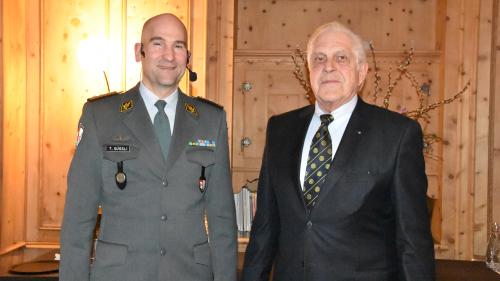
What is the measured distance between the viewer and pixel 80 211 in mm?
1972

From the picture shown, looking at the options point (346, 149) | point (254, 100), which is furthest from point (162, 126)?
point (254, 100)

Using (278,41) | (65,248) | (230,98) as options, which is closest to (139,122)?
(65,248)

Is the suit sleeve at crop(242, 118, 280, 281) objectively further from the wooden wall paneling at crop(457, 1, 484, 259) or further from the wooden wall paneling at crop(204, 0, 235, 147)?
the wooden wall paneling at crop(457, 1, 484, 259)

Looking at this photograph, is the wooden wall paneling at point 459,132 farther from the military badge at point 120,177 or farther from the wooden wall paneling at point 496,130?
the military badge at point 120,177

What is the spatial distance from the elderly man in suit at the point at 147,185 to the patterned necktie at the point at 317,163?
1.13ft

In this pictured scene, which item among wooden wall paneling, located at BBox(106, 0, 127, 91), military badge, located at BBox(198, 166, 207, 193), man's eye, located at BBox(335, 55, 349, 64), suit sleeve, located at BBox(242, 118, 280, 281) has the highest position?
→ wooden wall paneling, located at BBox(106, 0, 127, 91)

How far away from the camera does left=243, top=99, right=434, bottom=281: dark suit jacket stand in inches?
73.6

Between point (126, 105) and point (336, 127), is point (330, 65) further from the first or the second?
point (126, 105)

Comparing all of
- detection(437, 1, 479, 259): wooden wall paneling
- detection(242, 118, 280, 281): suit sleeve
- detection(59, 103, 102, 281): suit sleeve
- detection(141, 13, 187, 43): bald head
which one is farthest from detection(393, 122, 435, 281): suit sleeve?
detection(437, 1, 479, 259): wooden wall paneling

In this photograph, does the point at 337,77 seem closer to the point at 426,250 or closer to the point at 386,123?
the point at 386,123

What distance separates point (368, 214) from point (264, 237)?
401 mm

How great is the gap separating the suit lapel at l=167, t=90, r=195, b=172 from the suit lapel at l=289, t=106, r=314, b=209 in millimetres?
352

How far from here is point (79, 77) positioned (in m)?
3.98

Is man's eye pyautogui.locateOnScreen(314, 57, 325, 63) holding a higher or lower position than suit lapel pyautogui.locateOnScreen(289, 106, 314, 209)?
higher
